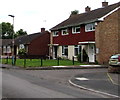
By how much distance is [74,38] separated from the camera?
39.1 metres

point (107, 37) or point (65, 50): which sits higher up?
point (107, 37)

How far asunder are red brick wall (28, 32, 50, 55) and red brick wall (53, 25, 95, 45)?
18.9 ft

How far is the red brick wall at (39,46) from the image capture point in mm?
50550

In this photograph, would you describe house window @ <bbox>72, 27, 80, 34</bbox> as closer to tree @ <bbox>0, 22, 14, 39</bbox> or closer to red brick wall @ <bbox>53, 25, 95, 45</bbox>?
red brick wall @ <bbox>53, 25, 95, 45</bbox>

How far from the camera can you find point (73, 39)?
39.2 m

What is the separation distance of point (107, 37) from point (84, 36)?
13.1 feet

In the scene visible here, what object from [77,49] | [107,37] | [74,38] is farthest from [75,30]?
[107,37]

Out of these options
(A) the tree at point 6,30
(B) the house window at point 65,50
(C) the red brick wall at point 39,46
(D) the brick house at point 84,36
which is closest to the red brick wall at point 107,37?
(D) the brick house at point 84,36

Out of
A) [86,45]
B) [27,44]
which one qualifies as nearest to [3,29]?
[27,44]

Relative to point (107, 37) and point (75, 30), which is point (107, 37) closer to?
point (107, 37)

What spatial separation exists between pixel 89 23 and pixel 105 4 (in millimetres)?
7427

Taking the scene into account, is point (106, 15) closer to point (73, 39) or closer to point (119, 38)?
point (119, 38)

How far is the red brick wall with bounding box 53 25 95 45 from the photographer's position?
115 ft

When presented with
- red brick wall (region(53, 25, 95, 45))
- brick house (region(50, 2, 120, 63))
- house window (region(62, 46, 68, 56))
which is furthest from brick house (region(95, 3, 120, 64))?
house window (region(62, 46, 68, 56))
